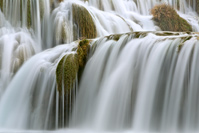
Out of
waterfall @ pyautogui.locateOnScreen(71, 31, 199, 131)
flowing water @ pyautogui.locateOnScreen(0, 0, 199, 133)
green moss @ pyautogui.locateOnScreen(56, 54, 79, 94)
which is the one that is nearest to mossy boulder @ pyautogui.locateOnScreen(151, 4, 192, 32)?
flowing water @ pyautogui.locateOnScreen(0, 0, 199, 133)

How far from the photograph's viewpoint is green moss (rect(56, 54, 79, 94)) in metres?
6.23

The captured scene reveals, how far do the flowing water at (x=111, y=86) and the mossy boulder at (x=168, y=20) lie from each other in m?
6.57

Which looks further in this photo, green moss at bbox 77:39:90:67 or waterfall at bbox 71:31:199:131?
green moss at bbox 77:39:90:67

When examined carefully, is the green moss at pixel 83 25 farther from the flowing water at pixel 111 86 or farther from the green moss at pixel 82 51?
the green moss at pixel 82 51

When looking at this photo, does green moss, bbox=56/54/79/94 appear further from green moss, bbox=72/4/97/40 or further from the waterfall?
green moss, bbox=72/4/97/40

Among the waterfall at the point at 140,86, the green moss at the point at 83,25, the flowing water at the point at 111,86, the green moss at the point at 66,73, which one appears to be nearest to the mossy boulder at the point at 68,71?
the green moss at the point at 66,73

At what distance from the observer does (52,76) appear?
21.8 feet

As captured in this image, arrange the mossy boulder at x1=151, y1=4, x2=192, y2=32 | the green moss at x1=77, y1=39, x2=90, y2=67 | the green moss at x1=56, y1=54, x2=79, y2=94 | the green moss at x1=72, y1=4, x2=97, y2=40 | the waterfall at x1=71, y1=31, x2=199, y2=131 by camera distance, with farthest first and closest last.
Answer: the mossy boulder at x1=151, y1=4, x2=192, y2=32 → the green moss at x1=72, y1=4, x2=97, y2=40 → the green moss at x1=77, y1=39, x2=90, y2=67 → the green moss at x1=56, y1=54, x2=79, y2=94 → the waterfall at x1=71, y1=31, x2=199, y2=131

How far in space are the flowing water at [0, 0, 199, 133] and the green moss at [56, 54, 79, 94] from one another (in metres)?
0.17

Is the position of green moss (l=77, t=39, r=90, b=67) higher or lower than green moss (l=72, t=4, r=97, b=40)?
lower

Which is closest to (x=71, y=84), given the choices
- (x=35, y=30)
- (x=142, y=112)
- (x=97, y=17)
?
(x=142, y=112)

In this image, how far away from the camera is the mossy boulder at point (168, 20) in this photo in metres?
13.4

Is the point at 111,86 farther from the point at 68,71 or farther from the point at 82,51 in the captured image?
the point at 82,51

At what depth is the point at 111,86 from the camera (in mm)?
6094
